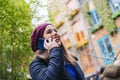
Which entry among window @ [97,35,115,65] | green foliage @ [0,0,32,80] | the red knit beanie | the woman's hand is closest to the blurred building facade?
window @ [97,35,115,65]

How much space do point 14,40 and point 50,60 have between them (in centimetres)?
455

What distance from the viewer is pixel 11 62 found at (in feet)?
21.5

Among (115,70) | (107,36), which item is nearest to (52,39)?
(115,70)

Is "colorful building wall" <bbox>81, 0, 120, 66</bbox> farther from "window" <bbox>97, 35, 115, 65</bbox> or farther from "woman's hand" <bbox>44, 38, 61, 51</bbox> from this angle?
"woman's hand" <bbox>44, 38, 61, 51</bbox>

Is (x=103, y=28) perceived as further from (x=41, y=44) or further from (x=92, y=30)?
(x=41, y=44)

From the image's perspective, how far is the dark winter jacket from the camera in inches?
74.6

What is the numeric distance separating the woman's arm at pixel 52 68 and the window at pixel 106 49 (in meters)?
16.0

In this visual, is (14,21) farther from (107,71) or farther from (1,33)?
(107,71)

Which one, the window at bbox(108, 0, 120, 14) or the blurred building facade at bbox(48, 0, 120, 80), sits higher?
the window at bbox(108, 0, 120, 14)

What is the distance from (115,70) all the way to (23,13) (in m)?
2.72

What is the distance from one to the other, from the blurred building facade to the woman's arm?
14.1 m

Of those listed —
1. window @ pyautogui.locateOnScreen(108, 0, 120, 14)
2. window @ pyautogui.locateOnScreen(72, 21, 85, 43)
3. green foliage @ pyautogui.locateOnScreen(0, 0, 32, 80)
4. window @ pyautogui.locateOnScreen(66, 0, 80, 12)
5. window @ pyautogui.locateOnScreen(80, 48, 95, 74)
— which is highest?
window @ pyautogui.locateOnScreen(66, 0, 80, 12)

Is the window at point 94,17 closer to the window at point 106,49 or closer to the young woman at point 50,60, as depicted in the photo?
the window at point 106,49

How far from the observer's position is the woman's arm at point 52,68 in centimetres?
189
